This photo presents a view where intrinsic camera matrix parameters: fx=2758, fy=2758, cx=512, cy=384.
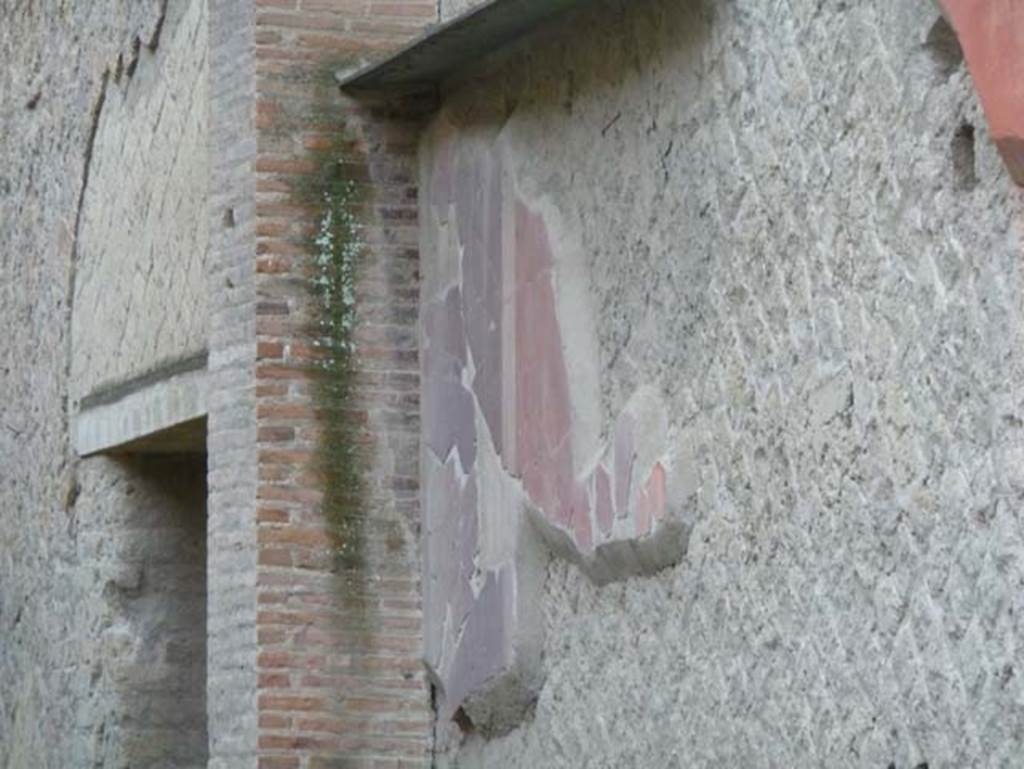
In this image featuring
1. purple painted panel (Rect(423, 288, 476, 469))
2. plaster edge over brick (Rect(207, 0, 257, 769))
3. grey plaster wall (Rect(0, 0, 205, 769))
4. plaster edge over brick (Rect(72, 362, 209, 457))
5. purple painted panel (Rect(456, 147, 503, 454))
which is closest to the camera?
purple painted panel (Rect(456, 147, 503, 454))

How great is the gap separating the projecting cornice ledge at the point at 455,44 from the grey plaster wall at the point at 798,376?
13cm

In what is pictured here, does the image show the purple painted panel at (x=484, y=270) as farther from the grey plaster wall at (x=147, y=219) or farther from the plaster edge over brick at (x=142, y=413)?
the grey plaster wall at (x=147, y=219)

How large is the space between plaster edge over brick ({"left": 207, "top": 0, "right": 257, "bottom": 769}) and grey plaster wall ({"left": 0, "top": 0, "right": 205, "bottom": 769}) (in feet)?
4.75

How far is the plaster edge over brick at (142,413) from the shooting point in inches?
366

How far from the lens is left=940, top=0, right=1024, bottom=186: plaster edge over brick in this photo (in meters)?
5.04

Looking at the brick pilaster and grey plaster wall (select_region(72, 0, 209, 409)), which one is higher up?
grey plaster wall (select_region(72, 0, 209, 409))

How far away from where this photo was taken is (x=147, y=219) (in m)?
10.2

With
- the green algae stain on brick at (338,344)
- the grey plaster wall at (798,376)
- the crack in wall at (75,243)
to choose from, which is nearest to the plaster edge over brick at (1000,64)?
the grey plaster wall at (798,376)

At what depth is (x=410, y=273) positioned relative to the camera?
862 cm

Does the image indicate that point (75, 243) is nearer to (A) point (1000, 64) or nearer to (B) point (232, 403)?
(B) point (232, 403)

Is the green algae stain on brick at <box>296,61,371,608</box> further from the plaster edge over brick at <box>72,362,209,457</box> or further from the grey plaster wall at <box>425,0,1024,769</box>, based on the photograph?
the grey plaster wall at <box>425,0,1024,769</box>

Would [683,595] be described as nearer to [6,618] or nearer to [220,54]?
[220,54]

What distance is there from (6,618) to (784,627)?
21.0 ft

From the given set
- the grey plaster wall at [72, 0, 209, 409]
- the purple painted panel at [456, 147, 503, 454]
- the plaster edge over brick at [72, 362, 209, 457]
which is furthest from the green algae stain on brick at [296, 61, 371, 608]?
the grey plaster wall at [72, 0, 209, 409]
